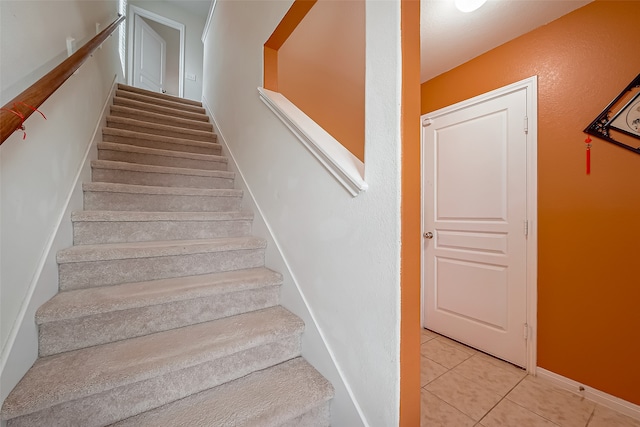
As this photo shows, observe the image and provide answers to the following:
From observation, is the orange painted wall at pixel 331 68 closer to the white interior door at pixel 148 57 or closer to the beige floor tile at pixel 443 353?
the beige floor tile at pixel 443 353

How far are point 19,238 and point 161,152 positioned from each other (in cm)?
131

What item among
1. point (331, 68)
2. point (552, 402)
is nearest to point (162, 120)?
point (331, 68)

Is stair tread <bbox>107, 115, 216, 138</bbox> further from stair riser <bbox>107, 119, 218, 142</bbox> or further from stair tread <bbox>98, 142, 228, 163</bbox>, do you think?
stair tread <bbox>98, 142, 228, 163</bbox>

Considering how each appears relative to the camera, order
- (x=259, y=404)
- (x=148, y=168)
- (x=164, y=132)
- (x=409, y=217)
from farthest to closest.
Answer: (x=164, y=132)
(x=148, y=168)
(x=259, y=404)
(x=409, y=217)

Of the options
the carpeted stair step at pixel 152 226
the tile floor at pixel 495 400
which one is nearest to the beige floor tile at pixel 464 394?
the tile floor at pixel 495 400

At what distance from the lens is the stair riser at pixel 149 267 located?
1.10 metres

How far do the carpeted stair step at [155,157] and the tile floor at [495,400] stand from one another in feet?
7.38

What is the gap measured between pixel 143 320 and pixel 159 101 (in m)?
2.89

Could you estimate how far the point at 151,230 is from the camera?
1425 mm

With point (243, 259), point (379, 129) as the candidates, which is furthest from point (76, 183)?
point (379, 129)

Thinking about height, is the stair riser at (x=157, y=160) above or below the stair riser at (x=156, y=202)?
above

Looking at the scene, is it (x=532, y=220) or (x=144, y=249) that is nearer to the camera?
(x=144, y=249)

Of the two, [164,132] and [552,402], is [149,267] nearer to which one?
[164,132]

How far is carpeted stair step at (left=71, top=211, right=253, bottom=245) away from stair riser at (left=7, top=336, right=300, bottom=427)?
0.80 m
